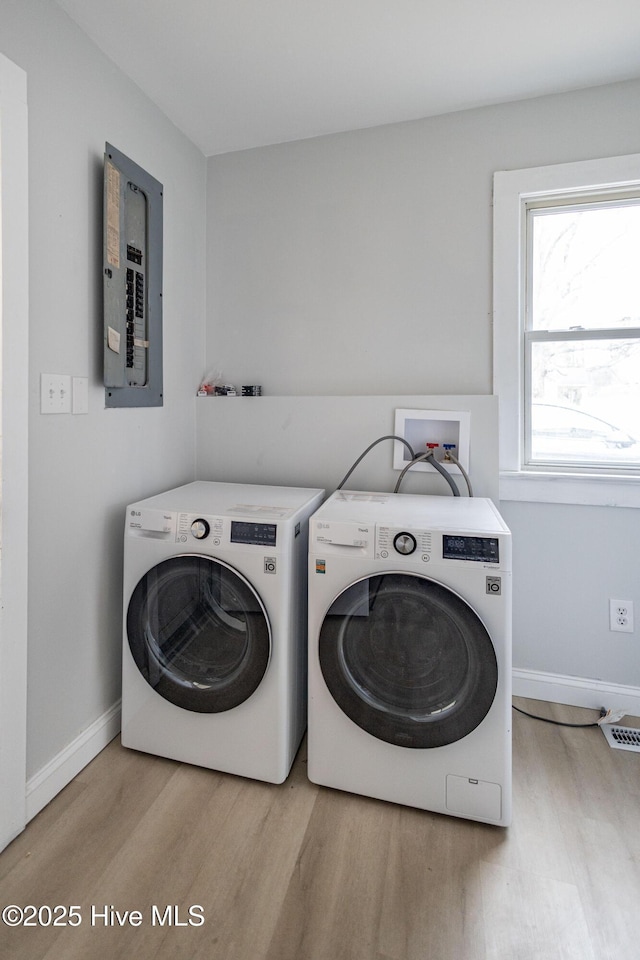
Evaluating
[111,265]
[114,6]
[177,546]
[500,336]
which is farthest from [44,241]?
[500,336]

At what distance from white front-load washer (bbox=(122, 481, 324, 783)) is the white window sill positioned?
0.93 meters

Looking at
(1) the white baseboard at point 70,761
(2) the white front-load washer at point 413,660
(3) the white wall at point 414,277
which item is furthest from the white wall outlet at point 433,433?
(1) the white baseboard at point 70,761

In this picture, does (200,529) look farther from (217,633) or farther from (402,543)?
(402,543)

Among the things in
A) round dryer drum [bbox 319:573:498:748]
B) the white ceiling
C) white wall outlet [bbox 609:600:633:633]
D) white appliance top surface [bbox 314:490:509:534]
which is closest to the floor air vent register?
white wall outlet [bbox 609:600:633:633]

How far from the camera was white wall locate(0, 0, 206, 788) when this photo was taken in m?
1.45

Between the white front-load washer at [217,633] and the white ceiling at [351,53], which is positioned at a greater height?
the white ceiling at [351,53]

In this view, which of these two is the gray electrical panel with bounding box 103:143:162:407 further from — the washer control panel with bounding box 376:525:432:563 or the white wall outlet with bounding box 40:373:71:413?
the washer control panel with bounding box 376:525:432:563

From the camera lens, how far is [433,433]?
6.76ft

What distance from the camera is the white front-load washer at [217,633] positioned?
1547 mm

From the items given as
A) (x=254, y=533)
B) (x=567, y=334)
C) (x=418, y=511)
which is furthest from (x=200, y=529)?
(x=567, y=334)

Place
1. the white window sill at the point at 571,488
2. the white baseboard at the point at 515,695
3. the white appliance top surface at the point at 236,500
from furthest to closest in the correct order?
the white window sill at the point at 571,488
the white appliance top surface at the point at 236,500
the white baseboard at the point at 515,695

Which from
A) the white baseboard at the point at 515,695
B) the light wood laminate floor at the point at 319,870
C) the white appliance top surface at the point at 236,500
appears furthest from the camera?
the white appliance top surface at the point at 236,500

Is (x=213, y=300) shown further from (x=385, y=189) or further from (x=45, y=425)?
(x=45, y=425)

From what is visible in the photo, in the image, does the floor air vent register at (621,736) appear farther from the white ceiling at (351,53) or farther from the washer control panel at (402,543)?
the white ceiling at (351,53)
